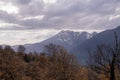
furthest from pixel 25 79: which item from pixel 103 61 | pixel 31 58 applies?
pixel 103 61

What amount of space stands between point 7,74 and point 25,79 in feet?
22.0

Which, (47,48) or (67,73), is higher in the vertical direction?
(47,48)

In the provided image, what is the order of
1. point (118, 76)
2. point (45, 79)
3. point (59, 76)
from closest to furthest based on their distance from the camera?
1. point (118, 76)
2. point (59, 76)
3. point (45, 79)

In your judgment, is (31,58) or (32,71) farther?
(31,58)

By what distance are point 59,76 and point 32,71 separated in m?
23.8

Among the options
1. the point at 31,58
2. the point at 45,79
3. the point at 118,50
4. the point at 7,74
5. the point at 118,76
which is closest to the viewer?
the point at 118,50

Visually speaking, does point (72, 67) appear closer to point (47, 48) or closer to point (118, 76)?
point (47, 48)

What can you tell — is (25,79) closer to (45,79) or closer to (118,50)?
(45,79)

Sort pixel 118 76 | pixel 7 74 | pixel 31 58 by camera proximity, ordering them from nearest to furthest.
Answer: pixel 118 76 < pixel 7 74 < pixel 31 58

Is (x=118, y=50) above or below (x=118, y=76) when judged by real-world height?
above

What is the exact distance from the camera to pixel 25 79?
118938 millimetres

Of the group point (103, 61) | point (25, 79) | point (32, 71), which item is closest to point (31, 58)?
point (32, 71)

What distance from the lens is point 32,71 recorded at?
131 meters

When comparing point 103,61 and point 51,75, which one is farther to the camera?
point 51,75
